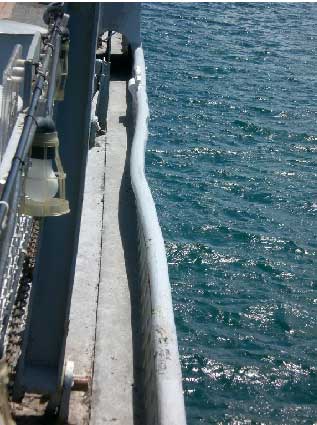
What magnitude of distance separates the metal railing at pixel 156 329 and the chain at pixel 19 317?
3.73 ft

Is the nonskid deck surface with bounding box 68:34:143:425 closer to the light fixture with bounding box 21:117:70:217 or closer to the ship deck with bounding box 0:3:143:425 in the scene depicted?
the ship deck with bounding box 0:3:143:425

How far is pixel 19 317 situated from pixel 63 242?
171cm

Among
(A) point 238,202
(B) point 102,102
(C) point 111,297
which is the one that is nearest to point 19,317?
(C) point 111,297

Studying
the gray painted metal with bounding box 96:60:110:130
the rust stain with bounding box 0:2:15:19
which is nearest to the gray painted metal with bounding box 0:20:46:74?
the gray painted metal with bounding box 96:60:110:130

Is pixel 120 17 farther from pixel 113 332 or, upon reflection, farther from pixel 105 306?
pixel 113 332

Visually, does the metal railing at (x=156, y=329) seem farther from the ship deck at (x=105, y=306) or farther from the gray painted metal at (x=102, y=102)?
the gray painted metal at (x=102, y=102)

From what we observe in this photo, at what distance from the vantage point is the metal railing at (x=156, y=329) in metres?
6.14

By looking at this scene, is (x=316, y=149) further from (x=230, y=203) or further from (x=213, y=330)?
(x=213, y=330)

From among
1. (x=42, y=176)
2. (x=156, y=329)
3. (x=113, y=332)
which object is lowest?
(x=113, y=332)

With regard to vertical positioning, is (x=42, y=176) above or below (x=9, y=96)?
below

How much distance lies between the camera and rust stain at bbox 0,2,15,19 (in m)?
19.8

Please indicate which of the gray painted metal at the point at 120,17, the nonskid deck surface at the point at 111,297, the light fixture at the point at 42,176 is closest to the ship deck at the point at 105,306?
the nonskid deck surface at the point at 111,297

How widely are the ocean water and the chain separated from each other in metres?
3.46

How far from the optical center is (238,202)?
17.7m
